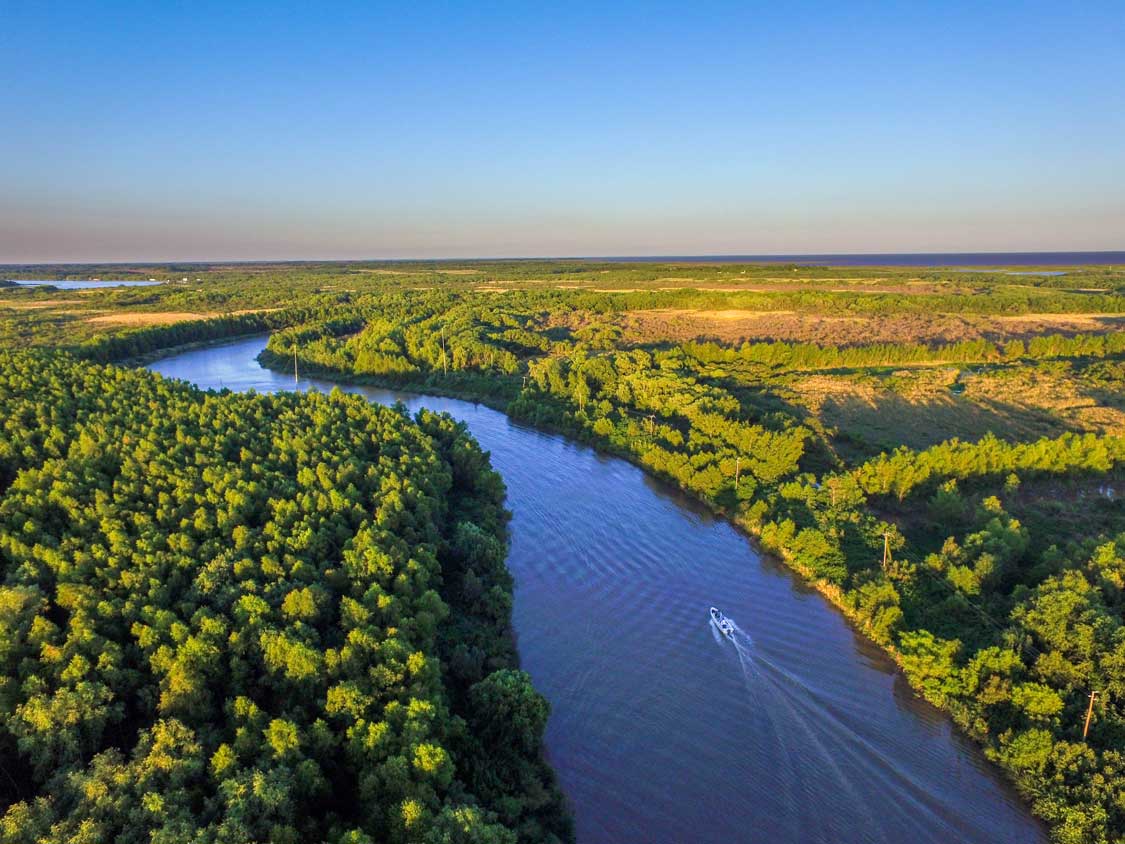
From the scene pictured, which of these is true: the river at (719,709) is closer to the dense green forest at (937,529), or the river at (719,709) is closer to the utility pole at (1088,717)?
the dense green forest at (937,529)

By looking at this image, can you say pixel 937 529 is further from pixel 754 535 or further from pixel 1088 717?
pixel 1088 717

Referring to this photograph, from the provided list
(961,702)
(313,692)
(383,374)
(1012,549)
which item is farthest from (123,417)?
(1012,549)

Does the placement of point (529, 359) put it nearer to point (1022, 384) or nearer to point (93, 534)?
point (1022, 384)

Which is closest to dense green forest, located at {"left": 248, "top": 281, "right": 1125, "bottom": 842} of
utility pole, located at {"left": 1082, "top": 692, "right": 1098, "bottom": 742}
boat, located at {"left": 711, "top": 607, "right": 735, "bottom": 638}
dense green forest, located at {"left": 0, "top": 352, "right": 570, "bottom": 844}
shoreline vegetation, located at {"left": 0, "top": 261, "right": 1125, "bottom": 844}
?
shoreline vegetation, located at {"left": 0, "top": 261, "right": 1125, "bottom": 844}

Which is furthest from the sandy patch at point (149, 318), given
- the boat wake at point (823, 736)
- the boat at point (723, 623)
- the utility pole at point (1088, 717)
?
the utility pole at point (1088, 717)

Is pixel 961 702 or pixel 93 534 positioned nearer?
pixel 961 702

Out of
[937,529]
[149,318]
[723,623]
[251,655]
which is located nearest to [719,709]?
[723,623]

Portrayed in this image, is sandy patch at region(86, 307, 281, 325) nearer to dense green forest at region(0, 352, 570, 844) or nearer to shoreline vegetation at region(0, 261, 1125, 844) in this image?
shoreline vegetation at region(0, 261, 1125, 844)
